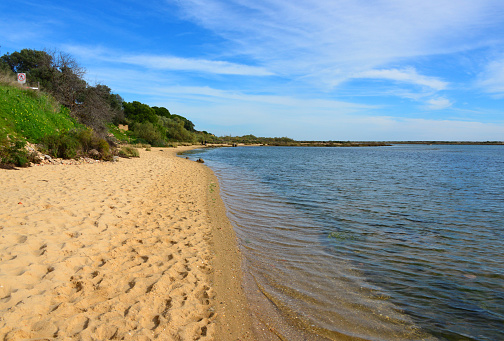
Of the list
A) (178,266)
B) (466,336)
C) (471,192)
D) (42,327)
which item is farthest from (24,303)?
(471,192)

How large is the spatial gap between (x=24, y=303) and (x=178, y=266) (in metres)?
2.34

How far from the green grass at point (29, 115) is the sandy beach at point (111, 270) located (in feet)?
26.8

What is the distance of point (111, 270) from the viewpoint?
4.86 metres

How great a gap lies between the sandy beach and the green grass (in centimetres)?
816

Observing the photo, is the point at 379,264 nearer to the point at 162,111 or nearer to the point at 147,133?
the point at 147,133

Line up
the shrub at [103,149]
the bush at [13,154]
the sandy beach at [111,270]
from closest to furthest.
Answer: the sandy beach at [111,270] → the bush at [13,154] → the shrub at [103,149]

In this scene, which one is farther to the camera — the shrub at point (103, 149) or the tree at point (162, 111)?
the tree at point (162, 111)

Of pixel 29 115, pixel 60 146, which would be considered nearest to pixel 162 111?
pixel 29 115

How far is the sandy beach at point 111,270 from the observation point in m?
3.49

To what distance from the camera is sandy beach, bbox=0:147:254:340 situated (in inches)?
138

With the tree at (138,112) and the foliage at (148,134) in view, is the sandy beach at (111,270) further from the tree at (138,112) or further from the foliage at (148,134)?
the tree at (138,112)

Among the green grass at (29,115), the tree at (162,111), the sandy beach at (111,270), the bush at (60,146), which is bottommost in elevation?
the sandy beach at (111,270)

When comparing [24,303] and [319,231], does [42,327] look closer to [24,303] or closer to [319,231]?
[24,303]

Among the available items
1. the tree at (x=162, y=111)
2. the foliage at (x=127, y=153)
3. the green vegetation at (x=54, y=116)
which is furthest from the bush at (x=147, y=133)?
the tree at (x=162, y=111)
